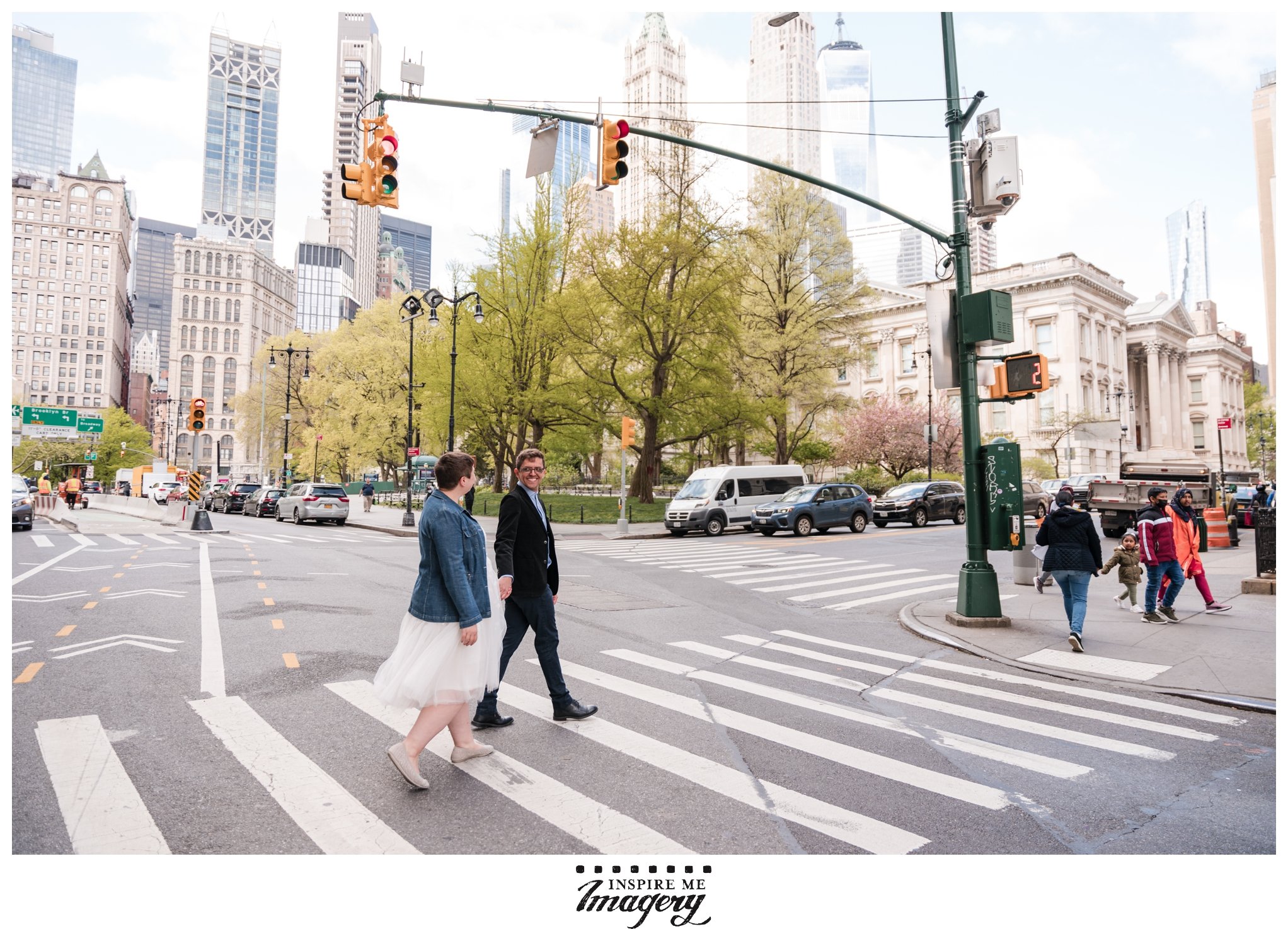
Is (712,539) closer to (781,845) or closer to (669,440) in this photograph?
(669,440)

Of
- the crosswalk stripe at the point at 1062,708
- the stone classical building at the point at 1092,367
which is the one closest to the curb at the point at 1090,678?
the crosswalk stripe at the point at 1062,708

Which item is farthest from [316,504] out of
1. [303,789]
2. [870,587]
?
[303,789]

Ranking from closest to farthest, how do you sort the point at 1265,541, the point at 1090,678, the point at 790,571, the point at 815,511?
the point at 1090,678 < the point at 1265,541 < the point at 790,571 < the point at 815,511

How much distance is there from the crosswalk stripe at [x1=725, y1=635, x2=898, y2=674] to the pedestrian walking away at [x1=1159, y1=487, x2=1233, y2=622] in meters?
5.45

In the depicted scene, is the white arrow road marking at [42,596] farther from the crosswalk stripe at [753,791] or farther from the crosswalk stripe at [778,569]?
the crosswalk stripe at [778,569]

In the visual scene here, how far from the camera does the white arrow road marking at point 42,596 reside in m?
10.5

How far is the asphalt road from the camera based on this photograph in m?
3.74

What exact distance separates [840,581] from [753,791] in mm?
11017

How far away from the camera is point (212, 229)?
144 m

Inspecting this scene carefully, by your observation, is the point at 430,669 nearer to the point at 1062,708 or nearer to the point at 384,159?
the point at 1062,708

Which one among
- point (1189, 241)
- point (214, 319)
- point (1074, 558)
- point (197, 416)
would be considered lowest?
point (1074, 558)

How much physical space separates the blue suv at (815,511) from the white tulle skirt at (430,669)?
21180 millimetres

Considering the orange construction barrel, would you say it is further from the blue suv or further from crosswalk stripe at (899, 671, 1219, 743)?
crosswalk stripe at (899, 671, 1219, 743)

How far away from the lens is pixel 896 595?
13078 millimetres
